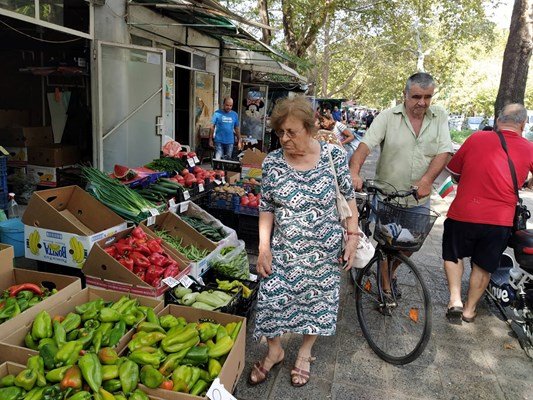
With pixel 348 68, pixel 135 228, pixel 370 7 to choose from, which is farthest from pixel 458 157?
pixel 348 68

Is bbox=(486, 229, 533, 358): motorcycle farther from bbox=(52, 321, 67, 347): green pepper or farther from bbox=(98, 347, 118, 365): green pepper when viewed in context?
bbox=(52, 321, 67, 347): green pepper

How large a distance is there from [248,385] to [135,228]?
66.2 inches

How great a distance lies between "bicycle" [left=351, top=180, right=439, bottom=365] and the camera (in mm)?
3098

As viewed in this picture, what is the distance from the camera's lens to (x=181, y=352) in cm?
223

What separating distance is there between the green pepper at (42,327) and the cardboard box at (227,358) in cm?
63

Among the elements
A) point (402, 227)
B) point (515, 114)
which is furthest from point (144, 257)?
point (515, 114)

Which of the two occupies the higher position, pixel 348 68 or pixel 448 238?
pixel 348 68

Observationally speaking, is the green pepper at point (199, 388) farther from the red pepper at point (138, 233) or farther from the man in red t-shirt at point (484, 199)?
the man in red t-shirt at point (484, 199)

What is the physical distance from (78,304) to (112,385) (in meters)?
0.94

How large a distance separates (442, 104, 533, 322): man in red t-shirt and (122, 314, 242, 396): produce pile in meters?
2.32

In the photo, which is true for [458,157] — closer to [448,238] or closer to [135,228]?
[448,238]

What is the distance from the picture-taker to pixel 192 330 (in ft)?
7.79

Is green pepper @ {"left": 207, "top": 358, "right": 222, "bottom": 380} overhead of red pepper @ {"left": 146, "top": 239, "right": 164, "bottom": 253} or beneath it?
beneath

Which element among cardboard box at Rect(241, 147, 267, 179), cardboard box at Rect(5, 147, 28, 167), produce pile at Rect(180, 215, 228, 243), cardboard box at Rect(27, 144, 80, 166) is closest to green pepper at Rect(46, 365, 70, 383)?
produce pile at Rect(180, 215, 228, 243)
